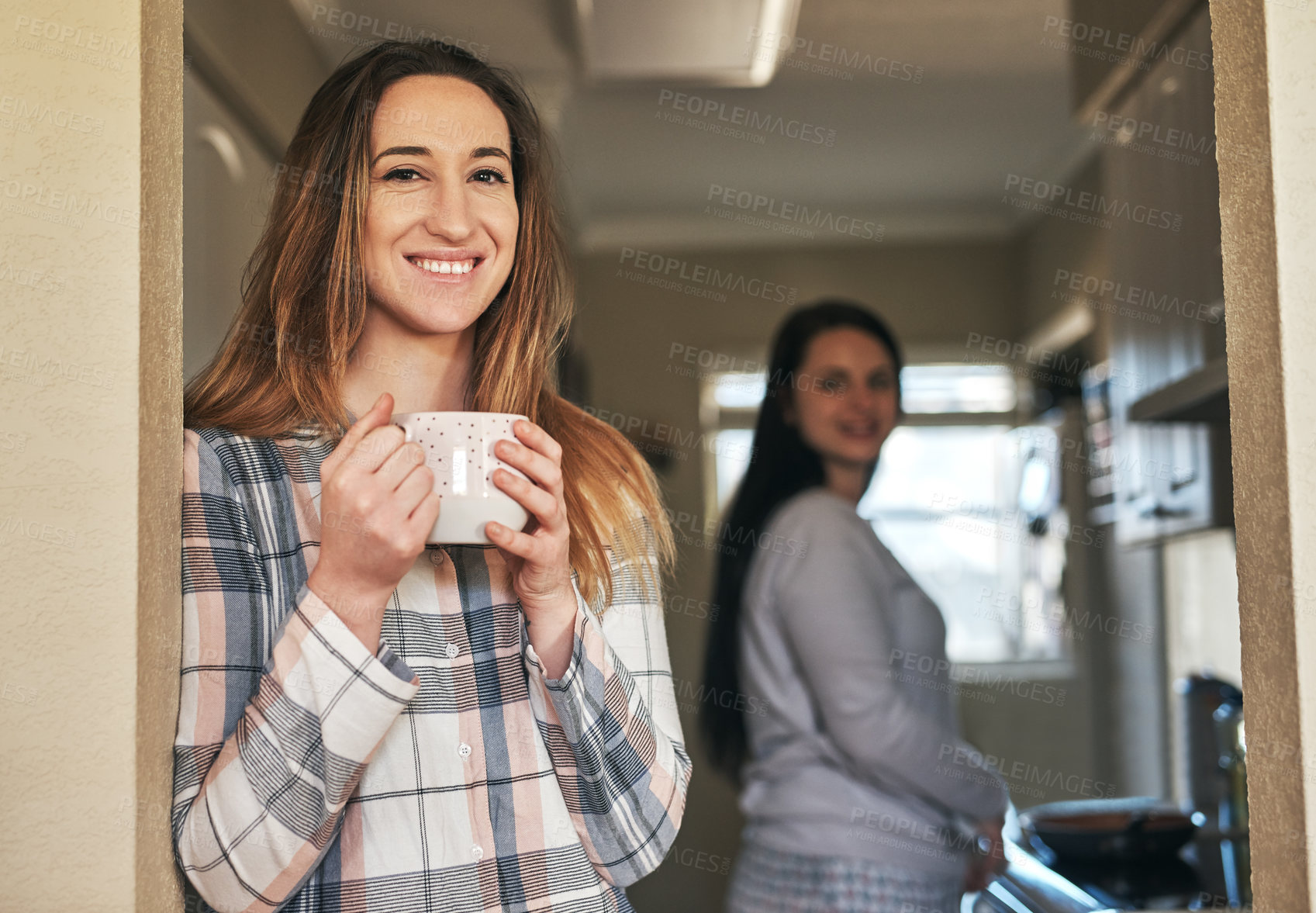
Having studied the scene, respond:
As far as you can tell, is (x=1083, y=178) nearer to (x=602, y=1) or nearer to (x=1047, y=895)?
(x=602, y=1)

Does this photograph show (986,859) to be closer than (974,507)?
Yes

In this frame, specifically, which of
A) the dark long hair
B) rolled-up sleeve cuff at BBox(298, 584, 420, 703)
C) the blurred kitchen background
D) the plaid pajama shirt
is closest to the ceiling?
the blurred kitchen background

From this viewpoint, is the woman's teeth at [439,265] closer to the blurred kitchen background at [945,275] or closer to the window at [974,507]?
the blurred kitchen background at [945,275]

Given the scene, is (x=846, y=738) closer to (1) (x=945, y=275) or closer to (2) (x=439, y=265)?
(2) (x=439, y=265)

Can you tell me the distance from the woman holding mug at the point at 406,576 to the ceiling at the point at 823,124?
149 cm

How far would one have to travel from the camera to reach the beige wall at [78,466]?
613 mm

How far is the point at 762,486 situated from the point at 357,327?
1414mm

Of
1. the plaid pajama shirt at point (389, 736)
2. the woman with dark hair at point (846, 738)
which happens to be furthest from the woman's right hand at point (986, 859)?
the plaid pajama shirt at point (389, 736)

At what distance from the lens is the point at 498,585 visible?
0.82m

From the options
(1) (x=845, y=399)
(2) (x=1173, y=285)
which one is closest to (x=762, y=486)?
(1) (x=845, y=399)

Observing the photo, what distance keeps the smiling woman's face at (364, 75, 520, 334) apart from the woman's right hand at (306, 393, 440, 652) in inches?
6.9

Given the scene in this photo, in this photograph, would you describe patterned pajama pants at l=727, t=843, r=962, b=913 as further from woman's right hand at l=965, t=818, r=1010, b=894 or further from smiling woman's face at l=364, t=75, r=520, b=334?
smiling woman's face at l=364, t=75, r=520, b=334

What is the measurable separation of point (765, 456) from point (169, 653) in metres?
1.61

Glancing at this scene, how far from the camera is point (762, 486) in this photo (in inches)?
85.9
